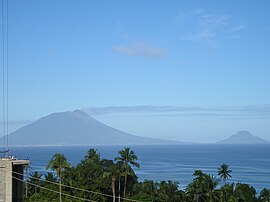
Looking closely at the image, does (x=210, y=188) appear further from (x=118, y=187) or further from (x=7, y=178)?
(x=7, y=178)

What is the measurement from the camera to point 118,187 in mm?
44219

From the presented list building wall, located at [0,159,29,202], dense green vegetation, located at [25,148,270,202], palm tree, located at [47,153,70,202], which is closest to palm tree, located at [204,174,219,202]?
dense green vegetation, located at [25,148,270,202]

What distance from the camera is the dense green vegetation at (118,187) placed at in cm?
3825

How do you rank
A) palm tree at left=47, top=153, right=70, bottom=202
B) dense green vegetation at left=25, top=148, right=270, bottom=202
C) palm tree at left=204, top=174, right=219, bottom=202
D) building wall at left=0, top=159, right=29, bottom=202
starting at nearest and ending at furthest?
building wall at left=0, top=159, right=29, bottom=202 → palm tree at left=47, top=153, right=70, bottom=202 → dense green vegetation at left=25, top=148, right=270, bottom=202 → palm tree at left=204, top=174, right=219, bottom=202

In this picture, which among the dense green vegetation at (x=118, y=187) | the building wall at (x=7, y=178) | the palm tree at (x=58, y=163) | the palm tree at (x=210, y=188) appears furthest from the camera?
the palm tree at (x=210, y=188)

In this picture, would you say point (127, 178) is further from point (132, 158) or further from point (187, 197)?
point (187, 197)

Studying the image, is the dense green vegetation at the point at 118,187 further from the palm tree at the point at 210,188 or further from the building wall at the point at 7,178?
the building wall at the point at 7,178

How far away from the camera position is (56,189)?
39.1 m

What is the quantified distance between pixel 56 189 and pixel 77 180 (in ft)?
9.06

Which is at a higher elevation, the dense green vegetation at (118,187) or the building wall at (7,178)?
the building wall at (7,178)

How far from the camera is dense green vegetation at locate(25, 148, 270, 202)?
38.2 metres

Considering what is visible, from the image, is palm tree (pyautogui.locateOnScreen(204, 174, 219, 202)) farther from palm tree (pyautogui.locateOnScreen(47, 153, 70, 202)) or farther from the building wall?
the building wall

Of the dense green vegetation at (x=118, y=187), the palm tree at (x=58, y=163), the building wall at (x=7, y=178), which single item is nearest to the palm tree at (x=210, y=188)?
the dense green vegetation at (x=118, y=187)

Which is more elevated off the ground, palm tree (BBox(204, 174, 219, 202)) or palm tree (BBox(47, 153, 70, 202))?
palm tree (BBox(47, 153, 70, 202))
